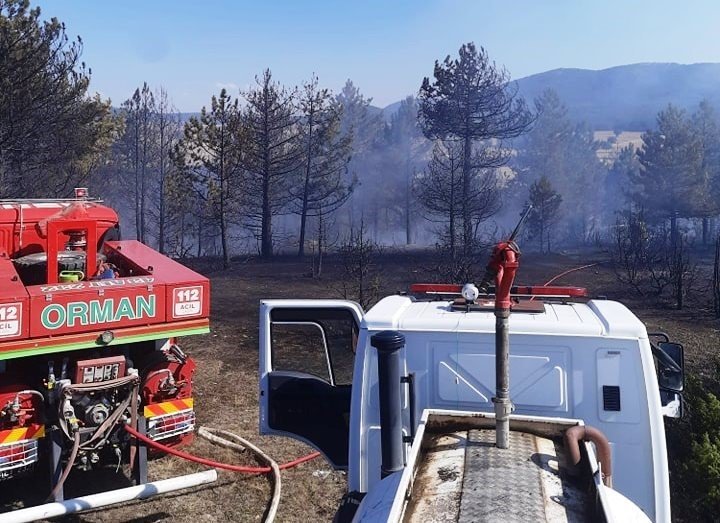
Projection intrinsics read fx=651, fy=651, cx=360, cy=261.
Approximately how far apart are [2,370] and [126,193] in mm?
32845

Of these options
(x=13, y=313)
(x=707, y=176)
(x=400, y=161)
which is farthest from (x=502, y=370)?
(x=400, y=161)

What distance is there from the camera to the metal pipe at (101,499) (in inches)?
193

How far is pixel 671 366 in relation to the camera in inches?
156

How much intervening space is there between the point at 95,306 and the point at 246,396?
3619 millimetres

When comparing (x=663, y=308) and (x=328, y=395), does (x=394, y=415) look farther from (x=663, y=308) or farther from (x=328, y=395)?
(x=663, y=308)

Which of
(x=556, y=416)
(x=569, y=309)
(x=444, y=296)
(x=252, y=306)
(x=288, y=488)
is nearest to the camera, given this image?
→ (x=556, y=416)

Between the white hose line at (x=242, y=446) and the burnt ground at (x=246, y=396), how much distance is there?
0.10 meters

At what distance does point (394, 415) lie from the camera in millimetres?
3402

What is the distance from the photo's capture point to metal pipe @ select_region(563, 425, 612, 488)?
126 inches

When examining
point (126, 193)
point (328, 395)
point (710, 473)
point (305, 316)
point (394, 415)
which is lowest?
point (710, 473)

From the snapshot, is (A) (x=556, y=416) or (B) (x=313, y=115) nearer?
(A) (x=556, y=416)

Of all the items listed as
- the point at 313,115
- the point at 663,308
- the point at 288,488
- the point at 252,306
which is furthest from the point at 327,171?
the point at 288,488

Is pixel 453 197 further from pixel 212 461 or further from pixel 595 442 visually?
pixel 595 442

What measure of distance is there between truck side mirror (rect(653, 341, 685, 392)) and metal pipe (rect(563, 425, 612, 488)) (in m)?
0.98
